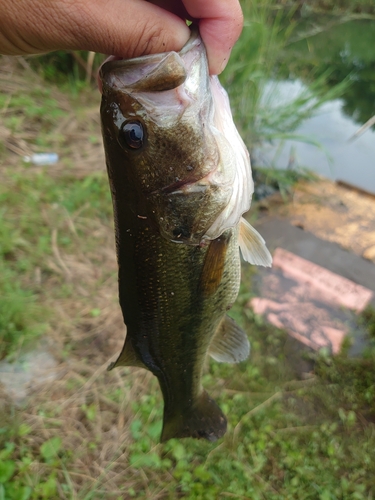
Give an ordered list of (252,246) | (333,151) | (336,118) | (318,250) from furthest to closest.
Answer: (336,118) → (333,151) → (318,250) → (252,246)

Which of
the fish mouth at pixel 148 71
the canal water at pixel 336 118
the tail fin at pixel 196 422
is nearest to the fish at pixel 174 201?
the fish mouth at pixel 148 71

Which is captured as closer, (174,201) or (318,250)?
(174,201)

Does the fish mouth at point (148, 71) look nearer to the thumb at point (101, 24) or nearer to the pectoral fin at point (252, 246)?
the thumb at point (101, 24)

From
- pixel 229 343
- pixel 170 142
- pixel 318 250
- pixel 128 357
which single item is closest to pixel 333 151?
pixel 318 250

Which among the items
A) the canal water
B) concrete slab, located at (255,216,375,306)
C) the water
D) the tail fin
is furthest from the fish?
the water

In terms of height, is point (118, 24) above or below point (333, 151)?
above

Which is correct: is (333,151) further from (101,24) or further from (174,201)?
(101,24)

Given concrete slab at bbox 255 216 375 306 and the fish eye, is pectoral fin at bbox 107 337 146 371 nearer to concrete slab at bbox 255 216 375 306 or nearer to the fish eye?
the fish eye

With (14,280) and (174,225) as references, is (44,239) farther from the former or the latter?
(174,225)
